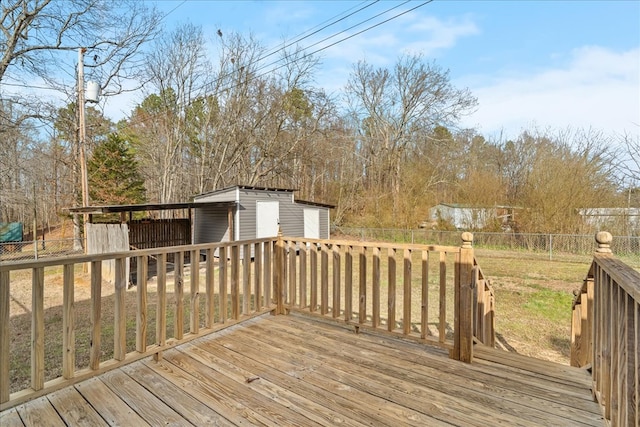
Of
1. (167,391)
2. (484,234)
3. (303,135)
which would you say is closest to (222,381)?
(167,391)

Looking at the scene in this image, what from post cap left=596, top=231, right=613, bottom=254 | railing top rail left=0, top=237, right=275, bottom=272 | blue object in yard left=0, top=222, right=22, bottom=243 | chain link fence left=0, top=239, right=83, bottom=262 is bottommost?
chain link fence left=0, top=239, right=83, bottom=262

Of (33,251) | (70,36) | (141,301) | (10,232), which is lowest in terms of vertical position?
(33,251)

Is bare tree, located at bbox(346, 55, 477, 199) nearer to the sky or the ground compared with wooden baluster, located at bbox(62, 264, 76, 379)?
nearer to the sky

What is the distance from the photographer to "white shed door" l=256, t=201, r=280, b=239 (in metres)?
10.5

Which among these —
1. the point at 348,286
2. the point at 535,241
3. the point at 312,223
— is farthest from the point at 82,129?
the point at 535,241

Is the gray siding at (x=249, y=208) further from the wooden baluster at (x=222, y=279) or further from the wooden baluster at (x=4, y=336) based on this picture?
the wooden baluster at (x=4, y=336)

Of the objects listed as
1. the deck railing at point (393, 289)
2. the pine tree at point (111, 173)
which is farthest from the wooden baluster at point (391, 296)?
the pine tree at point (111, 173)

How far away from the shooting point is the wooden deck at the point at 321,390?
1.70 metres

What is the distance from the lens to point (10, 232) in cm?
1459

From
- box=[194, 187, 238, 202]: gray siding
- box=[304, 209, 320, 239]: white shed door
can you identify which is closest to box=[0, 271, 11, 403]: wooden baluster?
box=[194, 187, 238, 202]: gray siding

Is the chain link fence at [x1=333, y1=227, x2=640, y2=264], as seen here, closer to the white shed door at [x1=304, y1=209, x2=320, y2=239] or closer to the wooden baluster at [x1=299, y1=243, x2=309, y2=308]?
the white shed door at [x1=304, y1=209, x2=320, y2=239]

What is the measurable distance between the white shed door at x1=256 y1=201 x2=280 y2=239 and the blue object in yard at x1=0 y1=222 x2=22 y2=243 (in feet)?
40.9

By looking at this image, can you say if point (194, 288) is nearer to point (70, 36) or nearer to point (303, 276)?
point (303, 276)

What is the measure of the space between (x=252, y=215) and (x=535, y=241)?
9.33m
